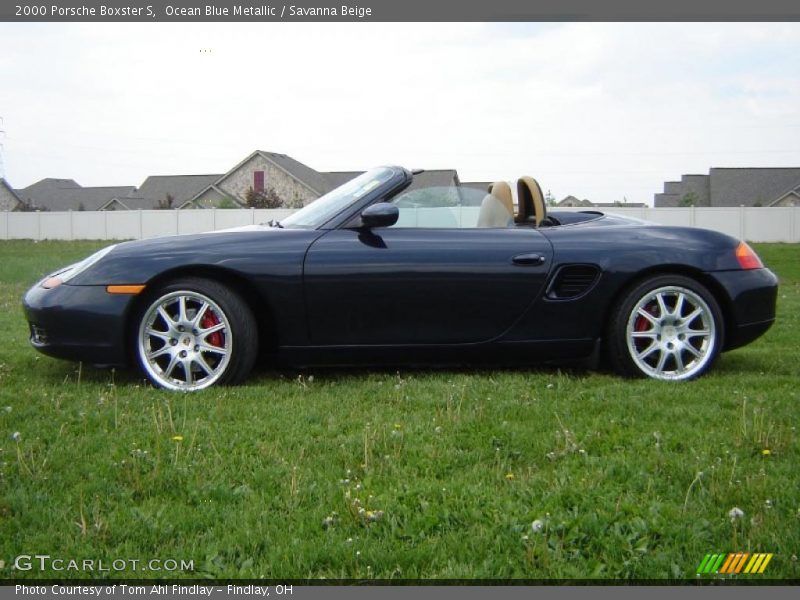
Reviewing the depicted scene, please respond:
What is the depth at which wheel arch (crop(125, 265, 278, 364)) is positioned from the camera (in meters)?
4.70

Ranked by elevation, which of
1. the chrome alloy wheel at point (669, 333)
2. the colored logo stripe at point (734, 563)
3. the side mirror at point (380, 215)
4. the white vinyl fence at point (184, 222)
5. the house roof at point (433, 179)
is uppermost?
the white vinyl fence at point (184, 222)

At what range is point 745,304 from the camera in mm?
5074

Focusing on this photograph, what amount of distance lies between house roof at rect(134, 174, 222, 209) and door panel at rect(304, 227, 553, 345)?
2082 inches

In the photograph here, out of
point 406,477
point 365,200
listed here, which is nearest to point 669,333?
point 365,200

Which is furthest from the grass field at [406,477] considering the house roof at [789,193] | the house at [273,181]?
the house roof at [789,193]

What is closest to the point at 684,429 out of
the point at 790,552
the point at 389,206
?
the point at 790,552

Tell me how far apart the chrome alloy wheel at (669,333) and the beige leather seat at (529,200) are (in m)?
0.97

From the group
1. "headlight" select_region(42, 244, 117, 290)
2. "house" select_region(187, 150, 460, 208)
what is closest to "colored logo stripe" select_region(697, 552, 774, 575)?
"headlight" select_region(42, 244, 117, 290)

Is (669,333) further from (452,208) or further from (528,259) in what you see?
(452,208)

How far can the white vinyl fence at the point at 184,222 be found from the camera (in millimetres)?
33438

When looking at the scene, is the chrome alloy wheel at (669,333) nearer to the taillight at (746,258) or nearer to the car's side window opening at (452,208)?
the taillight at (746,258)

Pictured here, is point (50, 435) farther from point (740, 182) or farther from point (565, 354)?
point (740, 182)

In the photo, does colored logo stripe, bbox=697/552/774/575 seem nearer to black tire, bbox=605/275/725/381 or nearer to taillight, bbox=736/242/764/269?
black tire, bbox=605/275/725/381

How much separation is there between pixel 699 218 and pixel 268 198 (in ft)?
72.8
